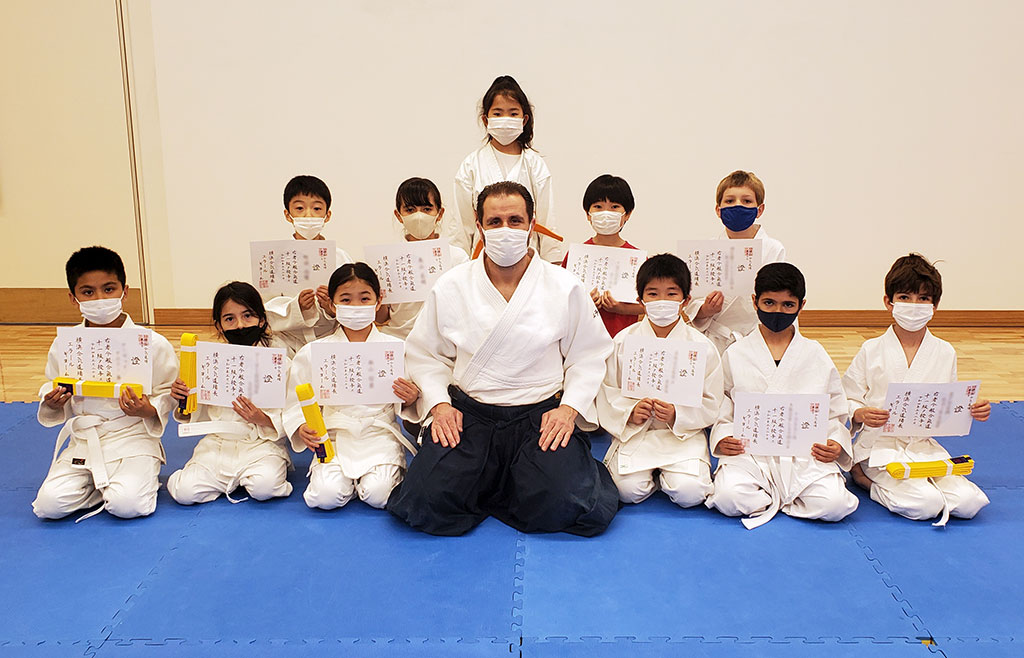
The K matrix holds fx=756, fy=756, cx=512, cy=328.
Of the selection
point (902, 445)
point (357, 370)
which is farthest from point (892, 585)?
point (357, 370)

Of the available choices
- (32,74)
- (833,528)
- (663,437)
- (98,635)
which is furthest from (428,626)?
(32,74)

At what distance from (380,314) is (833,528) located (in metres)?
2.65

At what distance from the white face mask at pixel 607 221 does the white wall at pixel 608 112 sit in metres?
2.95

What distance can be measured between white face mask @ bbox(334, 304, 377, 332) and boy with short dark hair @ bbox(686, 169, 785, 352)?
5.89ft

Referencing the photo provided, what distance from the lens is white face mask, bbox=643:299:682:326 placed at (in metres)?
3.65

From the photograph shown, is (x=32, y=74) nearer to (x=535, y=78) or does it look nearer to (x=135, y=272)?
(x=135, y=272)

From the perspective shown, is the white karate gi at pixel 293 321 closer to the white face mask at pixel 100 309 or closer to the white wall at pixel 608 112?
the white face mask at pixel 100 309

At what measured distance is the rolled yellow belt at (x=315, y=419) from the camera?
11.2 feet

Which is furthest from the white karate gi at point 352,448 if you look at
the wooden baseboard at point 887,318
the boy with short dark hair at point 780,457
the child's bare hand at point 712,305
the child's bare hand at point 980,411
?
the wooden baseboard at point 887,318

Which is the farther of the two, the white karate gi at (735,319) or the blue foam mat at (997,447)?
the white karate gi at (735,319)

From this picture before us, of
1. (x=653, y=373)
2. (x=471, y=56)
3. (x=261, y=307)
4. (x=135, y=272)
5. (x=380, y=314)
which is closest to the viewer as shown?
(x=653, y=373)

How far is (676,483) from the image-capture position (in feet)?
11.6

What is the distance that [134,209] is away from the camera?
7484mm

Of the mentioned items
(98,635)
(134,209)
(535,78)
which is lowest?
Answer: (98,635)
